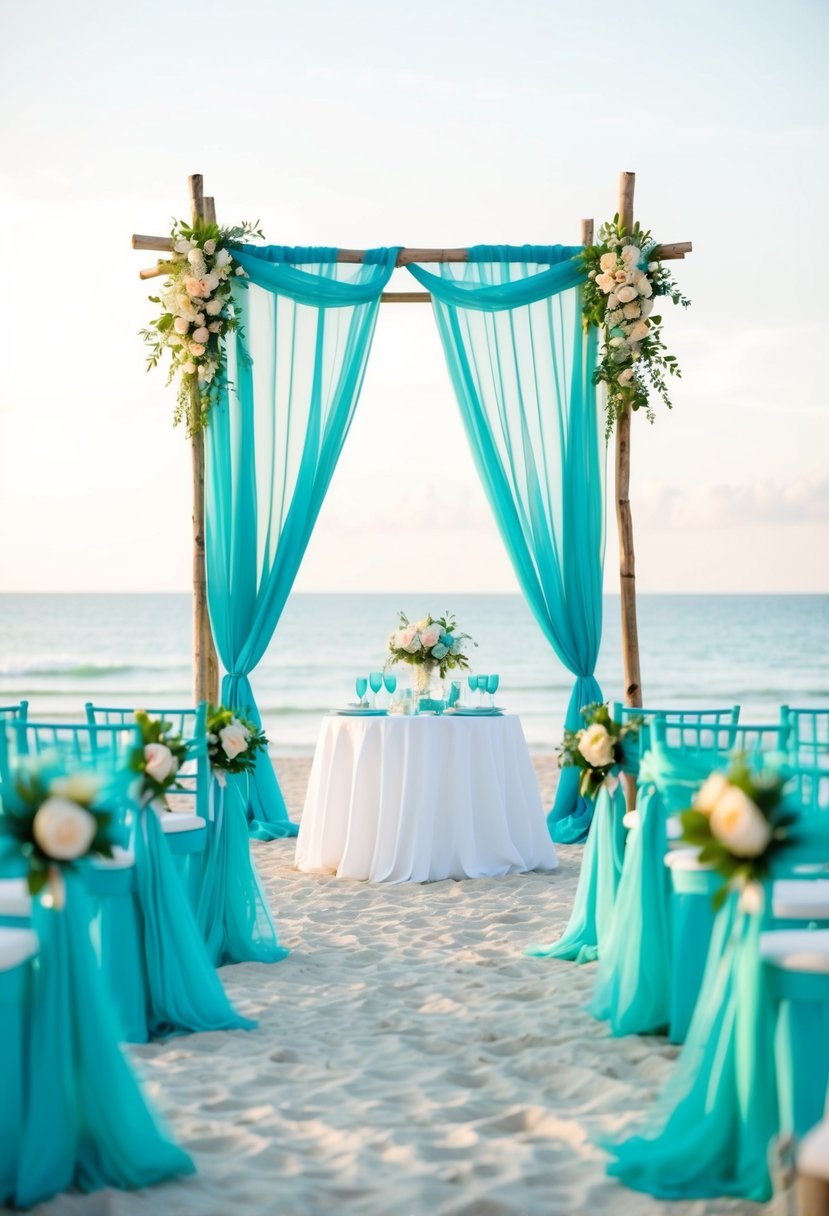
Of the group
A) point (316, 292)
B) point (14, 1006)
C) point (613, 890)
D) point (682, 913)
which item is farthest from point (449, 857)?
point (14, 1006)

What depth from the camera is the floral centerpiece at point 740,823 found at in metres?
2.43

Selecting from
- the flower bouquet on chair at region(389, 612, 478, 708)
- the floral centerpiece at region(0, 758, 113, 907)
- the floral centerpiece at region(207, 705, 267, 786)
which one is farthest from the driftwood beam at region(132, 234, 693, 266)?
the floral centerpiece at region(0, 758, 113, 907)

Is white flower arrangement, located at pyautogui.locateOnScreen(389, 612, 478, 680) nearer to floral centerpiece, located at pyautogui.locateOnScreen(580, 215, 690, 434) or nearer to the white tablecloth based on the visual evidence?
the white tablecloth

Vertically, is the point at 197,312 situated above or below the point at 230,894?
above

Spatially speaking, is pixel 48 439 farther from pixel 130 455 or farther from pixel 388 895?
pixel 388 895

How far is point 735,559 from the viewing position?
25.6 metres

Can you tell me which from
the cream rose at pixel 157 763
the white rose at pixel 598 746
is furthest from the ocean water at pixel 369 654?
the cream rose at pixel 157 763

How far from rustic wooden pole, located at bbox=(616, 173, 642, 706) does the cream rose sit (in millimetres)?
3864

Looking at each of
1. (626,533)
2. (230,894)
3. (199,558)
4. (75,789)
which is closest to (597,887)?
(230,894)

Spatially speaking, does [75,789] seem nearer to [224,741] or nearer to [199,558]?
[224,741]

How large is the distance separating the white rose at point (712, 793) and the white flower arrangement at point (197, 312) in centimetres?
504

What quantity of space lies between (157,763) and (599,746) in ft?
4.54

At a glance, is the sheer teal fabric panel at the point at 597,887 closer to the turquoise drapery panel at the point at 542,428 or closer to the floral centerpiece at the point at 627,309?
the turquoise drapery panel at the point at 542,428

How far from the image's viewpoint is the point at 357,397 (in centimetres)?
726
